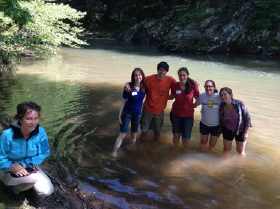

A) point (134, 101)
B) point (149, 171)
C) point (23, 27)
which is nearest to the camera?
point (149, 171)

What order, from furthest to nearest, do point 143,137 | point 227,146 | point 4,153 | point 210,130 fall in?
1. point 143,137
2. point 227,146
3. point 210,130
4. point 4,153

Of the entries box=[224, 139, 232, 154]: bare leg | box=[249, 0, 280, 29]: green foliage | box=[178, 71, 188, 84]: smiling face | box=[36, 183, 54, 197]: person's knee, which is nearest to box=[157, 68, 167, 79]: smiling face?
box=[178, 71, 188, 84]: smiling face

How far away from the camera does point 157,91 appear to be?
573 centimetres

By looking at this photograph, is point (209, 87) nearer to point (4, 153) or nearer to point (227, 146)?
point (227, 146)

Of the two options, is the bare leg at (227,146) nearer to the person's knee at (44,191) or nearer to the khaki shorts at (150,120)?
the khaki shorts at (150,120)

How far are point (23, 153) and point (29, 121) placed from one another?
441mm

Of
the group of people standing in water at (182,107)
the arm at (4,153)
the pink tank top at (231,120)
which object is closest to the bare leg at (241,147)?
the group of people standing in water at (182,107)

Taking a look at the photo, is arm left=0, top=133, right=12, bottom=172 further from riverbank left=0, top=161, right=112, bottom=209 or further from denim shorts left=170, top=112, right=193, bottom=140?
denim shorts left=170, top=112, right=193, bottom=140

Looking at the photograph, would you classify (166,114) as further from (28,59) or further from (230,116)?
(28,59)

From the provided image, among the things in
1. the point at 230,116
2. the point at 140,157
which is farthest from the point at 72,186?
the point at 230,116

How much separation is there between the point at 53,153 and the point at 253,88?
10.9m

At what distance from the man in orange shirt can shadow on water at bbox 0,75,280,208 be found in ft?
2.28

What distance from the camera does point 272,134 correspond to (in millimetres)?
7664

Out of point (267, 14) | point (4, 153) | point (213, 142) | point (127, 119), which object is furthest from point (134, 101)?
point (267, 14)
